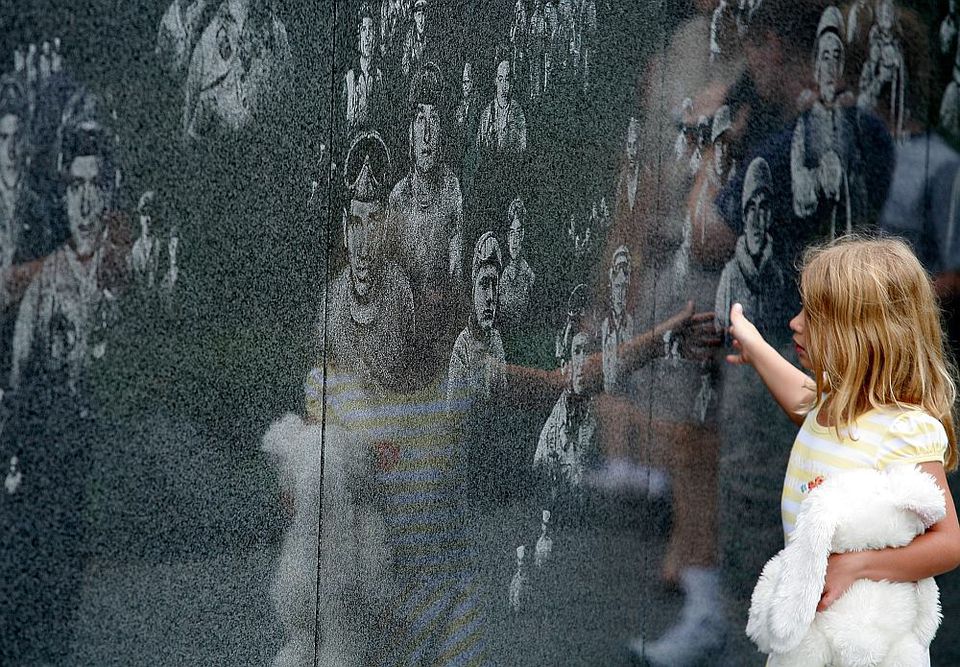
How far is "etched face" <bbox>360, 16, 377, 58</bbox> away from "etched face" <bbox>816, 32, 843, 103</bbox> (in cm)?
283

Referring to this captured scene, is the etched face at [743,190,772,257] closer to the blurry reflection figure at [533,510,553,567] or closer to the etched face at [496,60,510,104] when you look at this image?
the etched face at [496,60,510,104]

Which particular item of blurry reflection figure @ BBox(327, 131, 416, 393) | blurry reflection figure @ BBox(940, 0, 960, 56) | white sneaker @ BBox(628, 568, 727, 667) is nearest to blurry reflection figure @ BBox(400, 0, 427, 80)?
blurry reflection figure @ BBox(327, 131, 416, 393)

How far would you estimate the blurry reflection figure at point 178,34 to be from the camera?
2.82 m

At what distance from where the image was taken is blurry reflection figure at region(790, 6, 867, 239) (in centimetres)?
548

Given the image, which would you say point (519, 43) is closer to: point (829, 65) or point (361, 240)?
point (361, 240)

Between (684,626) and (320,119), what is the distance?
8.78ft

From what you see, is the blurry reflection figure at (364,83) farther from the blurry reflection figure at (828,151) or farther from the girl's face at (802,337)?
the blurry reflection figure at (828,151)

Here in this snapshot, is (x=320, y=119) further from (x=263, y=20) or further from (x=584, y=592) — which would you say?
(x=584, y=592)


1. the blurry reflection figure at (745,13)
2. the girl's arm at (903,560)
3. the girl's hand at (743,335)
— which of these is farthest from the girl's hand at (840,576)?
the blurry reflection figure at (745,13)

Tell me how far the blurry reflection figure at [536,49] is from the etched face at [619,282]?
0.71m

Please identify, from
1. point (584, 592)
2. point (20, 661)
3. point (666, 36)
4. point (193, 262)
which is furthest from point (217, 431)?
point (666, 36)

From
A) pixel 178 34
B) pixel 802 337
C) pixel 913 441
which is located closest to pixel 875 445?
pixel 913 441

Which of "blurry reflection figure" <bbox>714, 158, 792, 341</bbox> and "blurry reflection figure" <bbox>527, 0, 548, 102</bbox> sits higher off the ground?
"blurry reflection figure" <bbox>527, 0, 548, 102</bbox>

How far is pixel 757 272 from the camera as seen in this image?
17.1 feet
